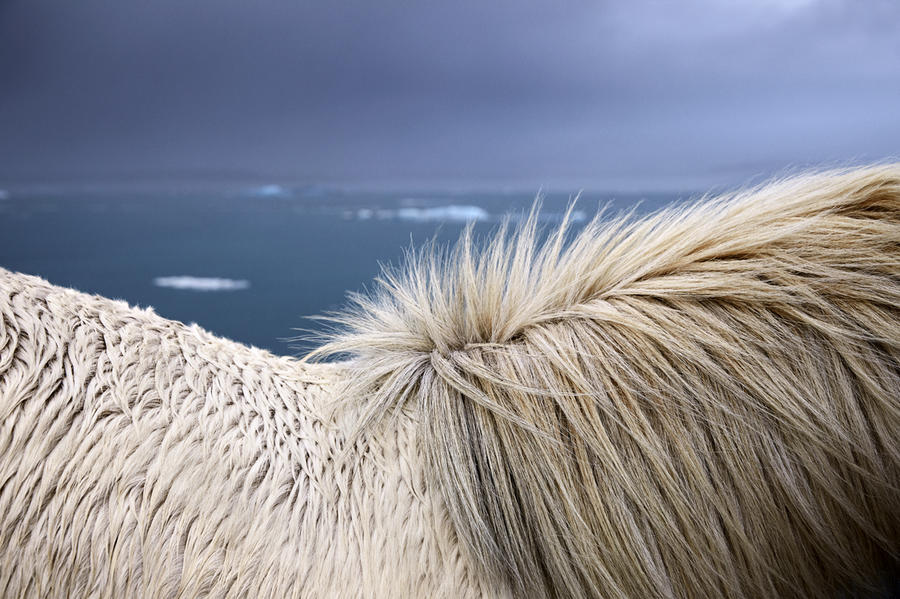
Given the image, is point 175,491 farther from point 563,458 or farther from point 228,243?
point 228,243

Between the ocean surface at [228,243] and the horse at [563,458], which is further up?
the horse at [563,458]

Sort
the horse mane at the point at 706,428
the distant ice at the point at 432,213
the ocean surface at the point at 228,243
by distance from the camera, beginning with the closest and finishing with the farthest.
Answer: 1. the horse mane at the point at 706,428
2. the ocean surface at the point at 228,243
3. the distant ice at the point at 432,213

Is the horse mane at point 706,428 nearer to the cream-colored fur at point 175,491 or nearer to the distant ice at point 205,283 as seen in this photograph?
the cream-colored fur at point 175,491

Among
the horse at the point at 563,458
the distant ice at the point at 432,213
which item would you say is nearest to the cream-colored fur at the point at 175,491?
the horse at the point at 563,458

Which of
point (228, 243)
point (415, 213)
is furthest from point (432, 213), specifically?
point (228, 243)

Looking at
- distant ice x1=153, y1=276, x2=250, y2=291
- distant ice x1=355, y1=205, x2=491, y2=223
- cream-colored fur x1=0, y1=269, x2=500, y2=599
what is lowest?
distant ice x1=153, y1=276, x2=250, y2=291

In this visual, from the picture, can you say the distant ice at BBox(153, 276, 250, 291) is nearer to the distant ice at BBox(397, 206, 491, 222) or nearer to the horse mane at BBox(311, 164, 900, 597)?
the distant ice at BBox(397, 206, 491, 222)

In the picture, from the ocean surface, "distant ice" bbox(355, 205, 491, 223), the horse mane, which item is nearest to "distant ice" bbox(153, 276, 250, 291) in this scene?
the ocean surface
